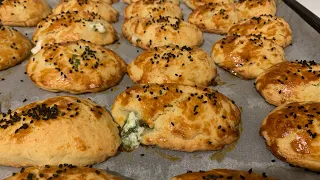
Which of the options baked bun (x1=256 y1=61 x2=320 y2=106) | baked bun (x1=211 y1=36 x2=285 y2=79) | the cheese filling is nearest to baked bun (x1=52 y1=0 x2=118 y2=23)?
baked bun (x1=211 y1=36 x2=285 y2=79)

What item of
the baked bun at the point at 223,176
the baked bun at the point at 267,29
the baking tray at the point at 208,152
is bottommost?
the baking tray at the point at 208,152

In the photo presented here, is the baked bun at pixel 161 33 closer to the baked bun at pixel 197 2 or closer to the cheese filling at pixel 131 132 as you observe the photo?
the baked bun at pixel 197 2

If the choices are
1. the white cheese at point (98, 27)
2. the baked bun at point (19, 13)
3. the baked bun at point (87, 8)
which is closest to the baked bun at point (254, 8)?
the baked bun at point (87, 8)

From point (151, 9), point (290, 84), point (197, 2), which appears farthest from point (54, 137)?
point (197, 2)

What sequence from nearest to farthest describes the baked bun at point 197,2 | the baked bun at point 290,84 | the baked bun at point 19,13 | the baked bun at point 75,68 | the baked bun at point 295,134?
1. the baked bun at point 295,134
2. the baked bun at point 290,84
3. the baked bun at point 75,68
4. the baked bun at point 19,13
5. the baked bun at point 197,2

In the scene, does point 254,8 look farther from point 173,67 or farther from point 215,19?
point 173,67

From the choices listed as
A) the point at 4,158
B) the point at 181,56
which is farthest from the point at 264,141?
the point at 4,158

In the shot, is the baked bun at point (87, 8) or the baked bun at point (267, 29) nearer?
the baked bun at point (267, 29)

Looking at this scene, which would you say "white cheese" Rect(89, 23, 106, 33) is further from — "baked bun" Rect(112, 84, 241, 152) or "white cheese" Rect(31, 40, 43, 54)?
"baked bun" Rect(112, 84, 241, 152)
